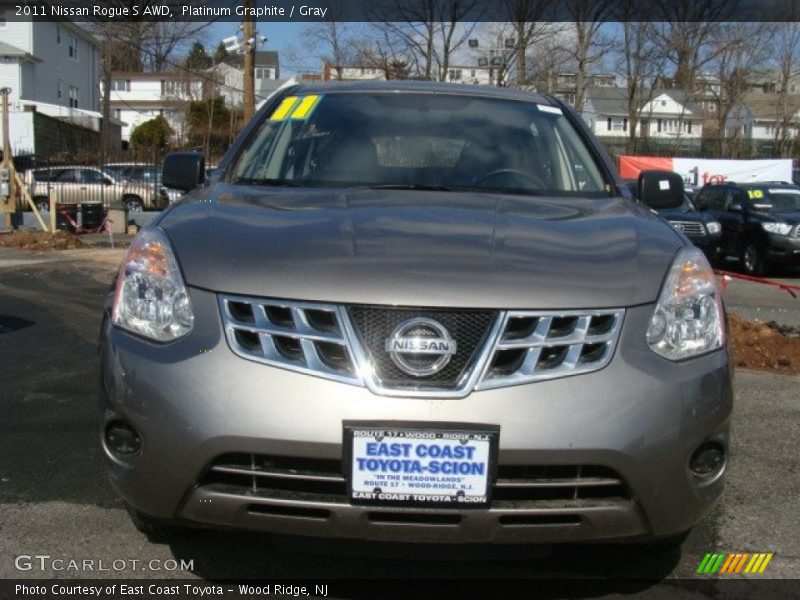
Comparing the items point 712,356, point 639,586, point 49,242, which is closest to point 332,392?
point 712,356

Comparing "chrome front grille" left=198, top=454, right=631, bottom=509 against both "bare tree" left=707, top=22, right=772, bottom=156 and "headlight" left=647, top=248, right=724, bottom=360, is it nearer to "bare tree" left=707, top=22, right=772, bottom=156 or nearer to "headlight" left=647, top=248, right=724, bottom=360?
"headlight" left=647, top=248, right=724, bottom=360

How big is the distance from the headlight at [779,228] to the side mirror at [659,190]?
40.6 feet

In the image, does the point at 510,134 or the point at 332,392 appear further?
the point at 510,134

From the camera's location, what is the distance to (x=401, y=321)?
2.42 meters

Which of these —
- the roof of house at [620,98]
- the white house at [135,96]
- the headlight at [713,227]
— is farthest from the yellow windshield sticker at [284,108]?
the white house at [135,96]

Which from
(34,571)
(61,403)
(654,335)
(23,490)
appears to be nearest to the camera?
(654,335)

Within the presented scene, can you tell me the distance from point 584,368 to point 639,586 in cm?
101

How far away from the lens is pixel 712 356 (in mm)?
2592

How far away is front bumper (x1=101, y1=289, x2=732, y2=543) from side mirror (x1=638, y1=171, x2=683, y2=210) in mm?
1698

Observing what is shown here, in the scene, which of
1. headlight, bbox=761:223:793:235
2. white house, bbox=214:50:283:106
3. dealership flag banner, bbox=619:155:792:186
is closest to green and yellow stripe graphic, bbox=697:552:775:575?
headlight, bbox=761:223:793:235

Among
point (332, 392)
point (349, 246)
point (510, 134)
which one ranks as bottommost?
point (332, 392)

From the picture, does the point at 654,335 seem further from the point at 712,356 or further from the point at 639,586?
the point at 639,586

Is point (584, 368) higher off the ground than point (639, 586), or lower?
higher

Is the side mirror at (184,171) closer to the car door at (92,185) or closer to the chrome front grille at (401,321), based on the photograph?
the chrome front grille at (401,321)
